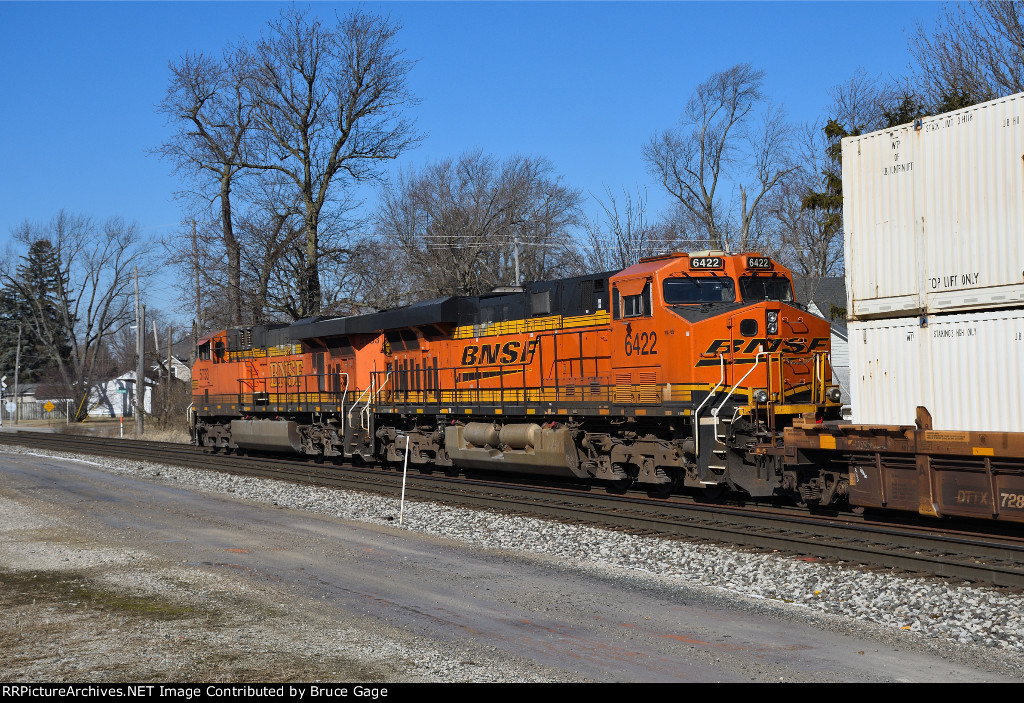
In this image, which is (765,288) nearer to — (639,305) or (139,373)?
(639,305)

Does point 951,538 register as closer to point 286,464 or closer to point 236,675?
point 236,675

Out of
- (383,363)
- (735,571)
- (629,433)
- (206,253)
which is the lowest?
(735,571)

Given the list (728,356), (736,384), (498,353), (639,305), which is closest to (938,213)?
(736,384)

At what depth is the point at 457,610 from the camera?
833 centimetres

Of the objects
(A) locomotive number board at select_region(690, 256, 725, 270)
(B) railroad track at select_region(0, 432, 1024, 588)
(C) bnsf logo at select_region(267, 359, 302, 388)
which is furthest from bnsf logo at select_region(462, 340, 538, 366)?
(C) bnsf logo at select_region(267, 359, 302, 388)

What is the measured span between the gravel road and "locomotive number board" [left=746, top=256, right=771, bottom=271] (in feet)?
17.2

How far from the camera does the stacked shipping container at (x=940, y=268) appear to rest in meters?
9.78

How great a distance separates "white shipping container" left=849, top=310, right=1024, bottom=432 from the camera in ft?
32.0

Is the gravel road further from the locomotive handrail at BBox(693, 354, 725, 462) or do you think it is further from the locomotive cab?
the locomotive cab

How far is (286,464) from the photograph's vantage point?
25.2 m

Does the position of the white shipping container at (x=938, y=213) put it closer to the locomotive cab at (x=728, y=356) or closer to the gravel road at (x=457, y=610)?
the locomotive cab at (x=728, y=356)

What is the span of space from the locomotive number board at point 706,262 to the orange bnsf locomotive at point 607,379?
16mm
